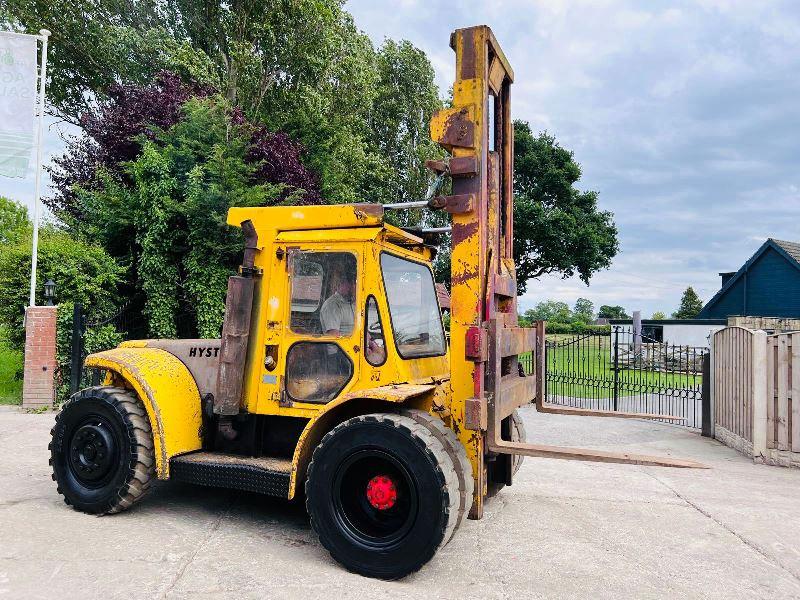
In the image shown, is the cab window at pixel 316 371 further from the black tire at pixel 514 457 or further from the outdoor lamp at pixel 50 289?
the outdoor lamp at pixel 50 289

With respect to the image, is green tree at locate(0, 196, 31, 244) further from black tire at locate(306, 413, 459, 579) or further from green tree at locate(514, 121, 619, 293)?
black tire at locate(306, 413, 459, 579)

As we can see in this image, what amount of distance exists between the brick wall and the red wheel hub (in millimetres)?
9659

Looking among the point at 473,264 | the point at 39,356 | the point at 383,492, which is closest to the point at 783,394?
the point at 473,264

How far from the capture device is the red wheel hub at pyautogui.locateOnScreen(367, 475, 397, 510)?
13.3ft

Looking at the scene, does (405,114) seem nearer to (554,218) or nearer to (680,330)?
(554,218)

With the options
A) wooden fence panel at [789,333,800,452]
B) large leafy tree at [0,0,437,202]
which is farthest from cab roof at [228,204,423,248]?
large leafy tree at [0,0,437,202]

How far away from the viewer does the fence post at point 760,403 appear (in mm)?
8461

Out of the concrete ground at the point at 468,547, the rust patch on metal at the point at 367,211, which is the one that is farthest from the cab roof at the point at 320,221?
the concrete ground at the point at 468,547

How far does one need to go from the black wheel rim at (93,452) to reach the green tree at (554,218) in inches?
1102

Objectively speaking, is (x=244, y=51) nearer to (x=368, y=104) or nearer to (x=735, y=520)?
(x=368, y=104)

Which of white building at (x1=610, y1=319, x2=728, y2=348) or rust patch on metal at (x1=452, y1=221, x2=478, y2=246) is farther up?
rust patch on metal at (x1=452, y1=221, x2=478, y2=246)

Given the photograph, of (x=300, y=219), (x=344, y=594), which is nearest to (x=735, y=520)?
(x=344, y=594)

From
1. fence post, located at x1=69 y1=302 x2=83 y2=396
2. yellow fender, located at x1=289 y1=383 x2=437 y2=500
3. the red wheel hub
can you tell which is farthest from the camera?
fence post, located at x1=69 y1=302 x2=83 y2=396

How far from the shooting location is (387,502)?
13.3ft
